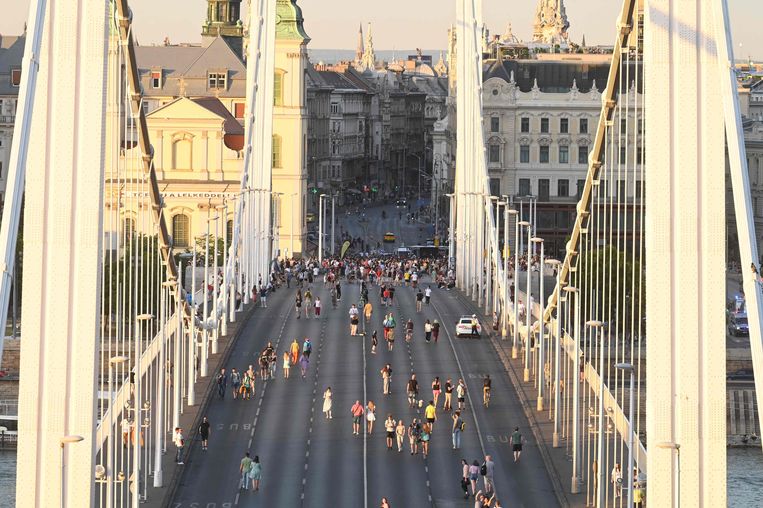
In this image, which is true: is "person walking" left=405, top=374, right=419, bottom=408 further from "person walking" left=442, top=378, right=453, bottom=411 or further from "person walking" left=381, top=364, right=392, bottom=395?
"person walking" left=381, top=364, right=392, bottom=395

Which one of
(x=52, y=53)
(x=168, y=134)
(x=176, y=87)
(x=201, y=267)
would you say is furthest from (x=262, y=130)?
(x=52, y=53)

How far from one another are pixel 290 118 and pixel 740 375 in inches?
2729

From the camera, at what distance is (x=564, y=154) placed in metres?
159

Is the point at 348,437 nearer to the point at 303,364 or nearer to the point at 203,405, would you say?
the point at 203,405

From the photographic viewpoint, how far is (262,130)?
4631 inches

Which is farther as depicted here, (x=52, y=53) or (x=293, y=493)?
(x=293, y=493)

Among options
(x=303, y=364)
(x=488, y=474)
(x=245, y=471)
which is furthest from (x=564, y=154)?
(x=245, y=471)

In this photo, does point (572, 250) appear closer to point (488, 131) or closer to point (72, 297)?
point (72, 297)

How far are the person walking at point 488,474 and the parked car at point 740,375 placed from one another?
31067 millimetres

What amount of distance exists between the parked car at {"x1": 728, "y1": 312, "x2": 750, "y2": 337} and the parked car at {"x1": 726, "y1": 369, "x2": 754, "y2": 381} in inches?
322

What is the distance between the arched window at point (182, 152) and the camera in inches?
5674

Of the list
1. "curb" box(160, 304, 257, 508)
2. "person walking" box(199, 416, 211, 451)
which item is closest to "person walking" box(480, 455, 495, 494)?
"curb" box(160, 304, 257, 508)

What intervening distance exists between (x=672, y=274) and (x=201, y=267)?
281 feet

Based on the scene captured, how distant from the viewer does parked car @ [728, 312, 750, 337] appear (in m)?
99.5
